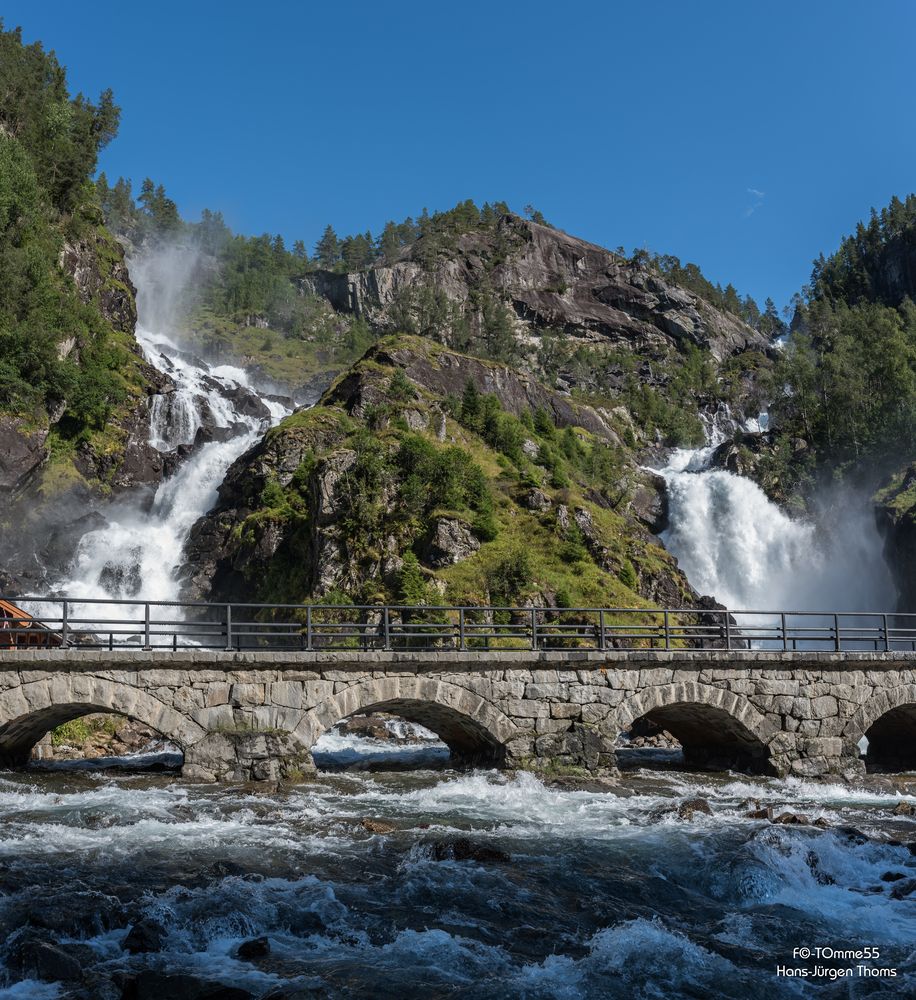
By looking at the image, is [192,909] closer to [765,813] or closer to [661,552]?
[765,813]

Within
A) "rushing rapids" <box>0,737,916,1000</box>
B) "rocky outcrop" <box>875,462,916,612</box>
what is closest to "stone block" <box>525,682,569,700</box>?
"rushing rapids" <box>0,737,916,1000</box>

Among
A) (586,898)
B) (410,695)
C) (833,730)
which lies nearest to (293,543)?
(410,695)

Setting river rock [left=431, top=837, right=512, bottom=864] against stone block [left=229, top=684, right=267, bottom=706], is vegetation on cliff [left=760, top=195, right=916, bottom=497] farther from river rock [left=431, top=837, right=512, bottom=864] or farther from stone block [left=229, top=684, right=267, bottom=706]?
river rock [left=431, top=837, right=512, bottom=864]

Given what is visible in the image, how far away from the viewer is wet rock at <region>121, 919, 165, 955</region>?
31.2 ft

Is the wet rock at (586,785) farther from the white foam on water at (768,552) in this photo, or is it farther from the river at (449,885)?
the white foam on water at (768,552)

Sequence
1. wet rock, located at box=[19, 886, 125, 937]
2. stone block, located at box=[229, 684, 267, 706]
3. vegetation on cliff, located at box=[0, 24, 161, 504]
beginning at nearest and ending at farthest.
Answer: wet rock, located at box=[19, 886, 125, 937] < stone block, located at box=[229, 684, 267, 706] < vegetation on cliff, located at box=[0, 24, 161, 504]

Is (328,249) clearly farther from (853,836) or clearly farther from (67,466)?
(853,836)

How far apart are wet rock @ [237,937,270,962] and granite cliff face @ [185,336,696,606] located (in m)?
28.4

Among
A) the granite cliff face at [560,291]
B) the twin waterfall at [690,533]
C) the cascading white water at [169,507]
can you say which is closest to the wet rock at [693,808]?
the cascading white water at [169,507]

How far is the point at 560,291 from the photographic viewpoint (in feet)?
415

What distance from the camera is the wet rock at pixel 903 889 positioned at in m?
12.1

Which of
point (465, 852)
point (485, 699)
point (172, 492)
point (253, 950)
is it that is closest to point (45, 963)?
point (253, 950)

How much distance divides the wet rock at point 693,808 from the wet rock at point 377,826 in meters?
5.68

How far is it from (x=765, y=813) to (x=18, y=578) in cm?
3710
